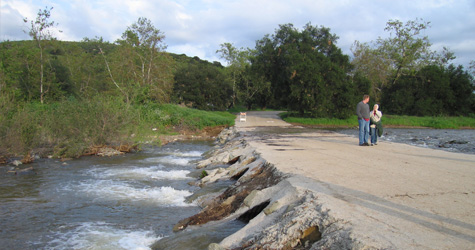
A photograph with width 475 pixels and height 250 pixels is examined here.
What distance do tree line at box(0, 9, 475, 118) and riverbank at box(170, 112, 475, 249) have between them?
71.5ft

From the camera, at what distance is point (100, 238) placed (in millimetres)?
7371

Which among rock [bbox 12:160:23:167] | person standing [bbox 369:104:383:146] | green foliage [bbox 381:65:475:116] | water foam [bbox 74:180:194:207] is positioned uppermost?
green foliage [bbox 381:65:475:116]

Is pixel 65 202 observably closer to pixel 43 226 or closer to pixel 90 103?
pixel 43 226

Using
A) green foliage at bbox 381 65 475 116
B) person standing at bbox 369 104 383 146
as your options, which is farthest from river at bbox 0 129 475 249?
green foliage at bbox 381 65 475 116

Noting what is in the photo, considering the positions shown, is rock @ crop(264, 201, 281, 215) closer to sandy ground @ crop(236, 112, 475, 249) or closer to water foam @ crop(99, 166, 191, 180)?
sandy ground @ crop(236, 112, 475, 249)

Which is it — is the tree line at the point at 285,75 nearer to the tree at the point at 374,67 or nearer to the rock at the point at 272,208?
the tree at the point at 374,67

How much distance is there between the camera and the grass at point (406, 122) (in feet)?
116

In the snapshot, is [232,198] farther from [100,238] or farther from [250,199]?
[100,238]

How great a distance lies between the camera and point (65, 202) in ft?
33.2

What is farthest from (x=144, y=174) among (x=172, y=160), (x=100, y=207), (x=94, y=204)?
(x=100, y=207)

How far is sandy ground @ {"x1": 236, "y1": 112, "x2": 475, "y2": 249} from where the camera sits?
447 cm

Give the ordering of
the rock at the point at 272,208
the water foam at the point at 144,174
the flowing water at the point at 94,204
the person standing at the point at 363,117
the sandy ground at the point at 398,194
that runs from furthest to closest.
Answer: the person standing at the point at 363,117
the water foam at the point at 144,174
the flowing water at the point at 94,204
the rock at the point at 272,208
the sandy ground at the point at 398,194

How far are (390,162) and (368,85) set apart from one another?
2924cm

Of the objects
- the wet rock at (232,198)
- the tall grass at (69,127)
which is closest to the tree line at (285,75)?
the tall grass at (69,127)
